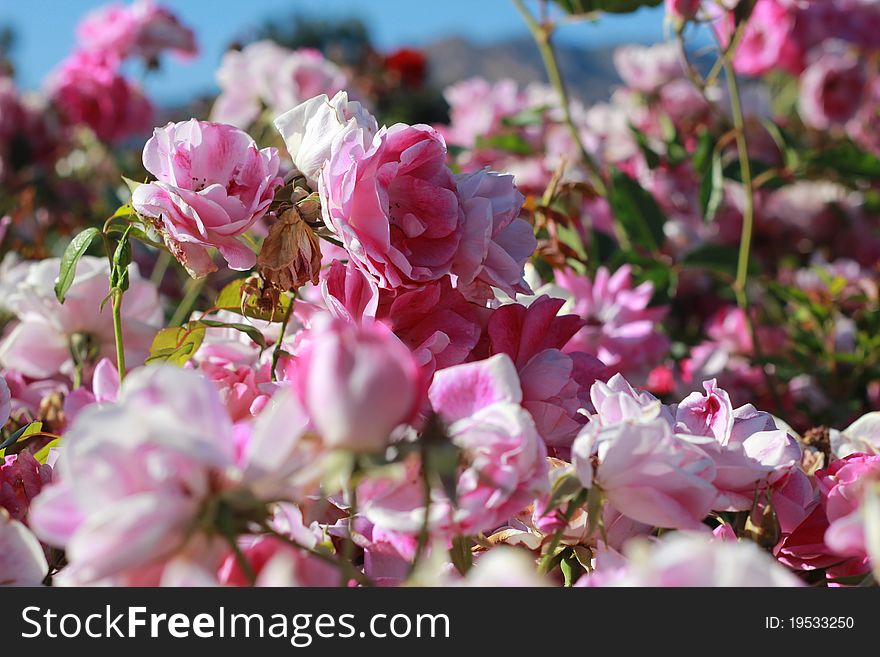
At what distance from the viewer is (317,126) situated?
22.0 inches

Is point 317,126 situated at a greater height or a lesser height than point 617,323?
lesser

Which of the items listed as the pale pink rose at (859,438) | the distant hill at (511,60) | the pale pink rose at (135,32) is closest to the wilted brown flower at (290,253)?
the pale pink rose at (859,438)

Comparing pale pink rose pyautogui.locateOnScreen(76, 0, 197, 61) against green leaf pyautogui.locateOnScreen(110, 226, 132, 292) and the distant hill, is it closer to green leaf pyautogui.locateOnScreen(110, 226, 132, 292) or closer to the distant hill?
green leaf pyautogui.locateOnScreen(110, 226, 132, 292)

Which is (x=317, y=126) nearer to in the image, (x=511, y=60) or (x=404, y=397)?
(x=404, y=397)

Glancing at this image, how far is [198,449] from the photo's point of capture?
288 mm

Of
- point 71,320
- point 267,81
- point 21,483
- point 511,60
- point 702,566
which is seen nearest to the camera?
point 702,566

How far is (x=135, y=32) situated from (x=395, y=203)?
1.96 meters

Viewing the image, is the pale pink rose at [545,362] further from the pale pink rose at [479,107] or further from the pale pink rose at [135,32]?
the pale pink rose at [135,32]

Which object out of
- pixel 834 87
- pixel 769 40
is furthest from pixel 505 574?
pixel 834 87

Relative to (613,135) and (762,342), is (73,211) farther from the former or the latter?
(762,342)

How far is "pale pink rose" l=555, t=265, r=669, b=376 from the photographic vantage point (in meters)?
0.94

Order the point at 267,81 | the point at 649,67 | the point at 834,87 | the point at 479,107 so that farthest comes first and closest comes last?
the point at 834,87 < the point at 649,67 < the point at 479,107 < the point at 267,81

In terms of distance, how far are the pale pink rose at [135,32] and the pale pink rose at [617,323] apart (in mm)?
1665

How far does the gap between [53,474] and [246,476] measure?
0.26 m
